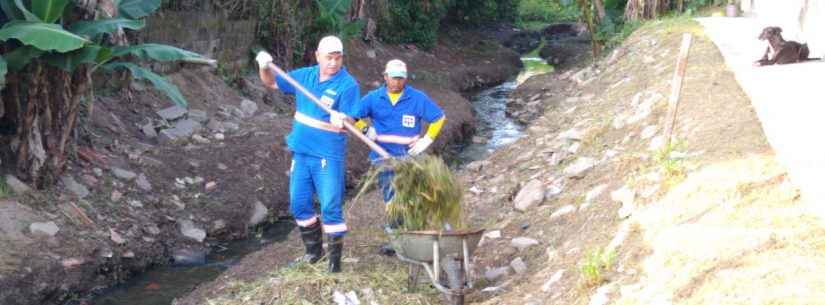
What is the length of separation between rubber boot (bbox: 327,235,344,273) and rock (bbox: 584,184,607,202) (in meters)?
2.03

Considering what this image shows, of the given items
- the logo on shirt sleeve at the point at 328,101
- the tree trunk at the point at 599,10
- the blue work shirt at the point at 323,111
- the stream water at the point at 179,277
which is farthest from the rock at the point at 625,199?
the tree trunk at the point at 599,10

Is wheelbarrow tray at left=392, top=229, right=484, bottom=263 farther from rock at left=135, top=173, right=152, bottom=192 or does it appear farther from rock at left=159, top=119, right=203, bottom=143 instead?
rock at left=159, top=119, right=203, bottom=143

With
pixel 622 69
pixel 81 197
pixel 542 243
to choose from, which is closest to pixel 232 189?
pixel 81 197

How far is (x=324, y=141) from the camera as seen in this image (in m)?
7.01

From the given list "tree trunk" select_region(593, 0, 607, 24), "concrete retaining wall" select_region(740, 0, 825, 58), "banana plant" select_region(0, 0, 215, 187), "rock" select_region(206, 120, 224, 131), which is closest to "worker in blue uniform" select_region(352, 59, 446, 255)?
"banana plant" select_region(0, 0, 215, 187)

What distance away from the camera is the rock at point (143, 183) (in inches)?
396

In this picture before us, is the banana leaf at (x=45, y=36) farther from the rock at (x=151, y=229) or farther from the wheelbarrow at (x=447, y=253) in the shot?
the wheelbarrow at (x=447, y=253)

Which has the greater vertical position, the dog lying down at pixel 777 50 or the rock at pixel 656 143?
the dog lying down at pixel 777 50

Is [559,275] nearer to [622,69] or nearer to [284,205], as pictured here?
[284,205]

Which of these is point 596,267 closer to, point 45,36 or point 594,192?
point 594,192

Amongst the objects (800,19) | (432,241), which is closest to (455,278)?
(432,241)

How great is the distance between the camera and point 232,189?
1071cm

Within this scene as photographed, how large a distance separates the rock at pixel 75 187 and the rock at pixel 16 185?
1.54 feet

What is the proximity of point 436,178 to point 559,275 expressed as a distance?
3.43ft
